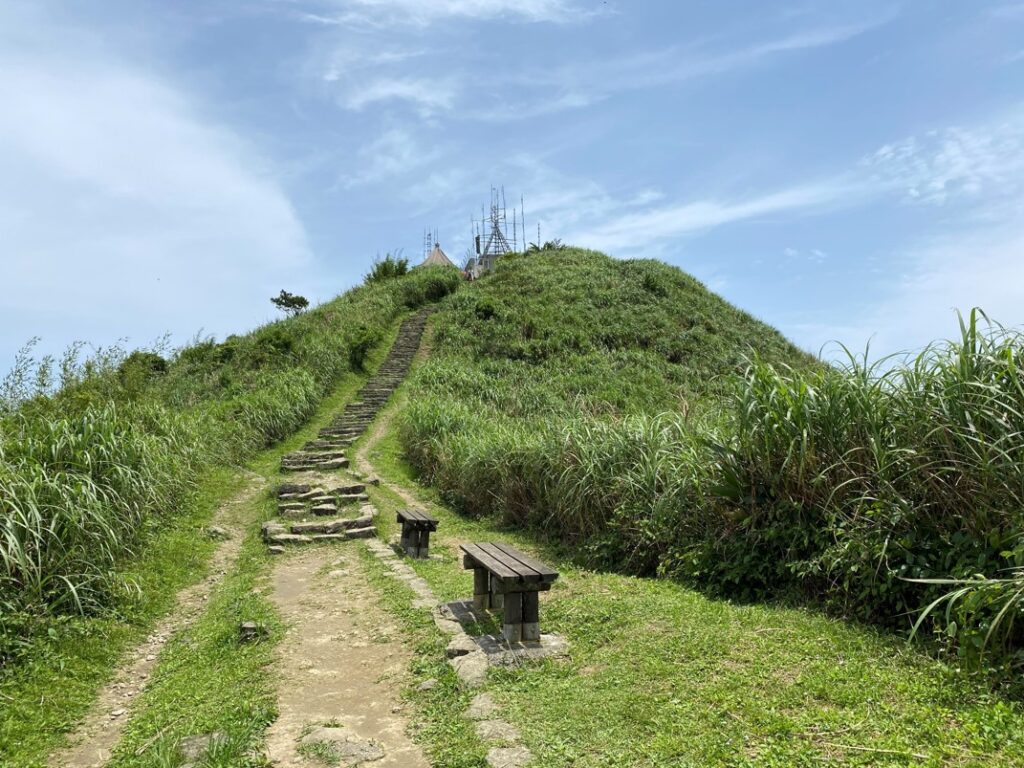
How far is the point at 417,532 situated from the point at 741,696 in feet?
15.1

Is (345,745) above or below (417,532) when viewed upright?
below

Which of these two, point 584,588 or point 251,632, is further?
point 584,588

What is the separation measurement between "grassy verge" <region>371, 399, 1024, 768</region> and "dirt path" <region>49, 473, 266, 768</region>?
181 cm

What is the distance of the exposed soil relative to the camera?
10.8ft

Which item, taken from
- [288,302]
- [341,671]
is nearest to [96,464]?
[341,671]

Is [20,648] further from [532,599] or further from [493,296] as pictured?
[493,296]

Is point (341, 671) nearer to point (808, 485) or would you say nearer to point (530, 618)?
point (530, 618)

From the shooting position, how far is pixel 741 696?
10.5 ft

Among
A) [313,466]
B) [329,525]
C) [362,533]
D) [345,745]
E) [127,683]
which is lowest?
[127,683]

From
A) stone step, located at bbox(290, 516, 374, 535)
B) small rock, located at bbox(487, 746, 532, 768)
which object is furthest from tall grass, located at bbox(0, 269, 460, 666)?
small rock, located at bbox(487, 746, 532, 768)

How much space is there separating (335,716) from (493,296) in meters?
23.9

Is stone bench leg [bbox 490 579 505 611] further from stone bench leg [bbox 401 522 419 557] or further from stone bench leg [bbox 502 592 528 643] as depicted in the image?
stone bench leg [bbox 401 522 419 557]

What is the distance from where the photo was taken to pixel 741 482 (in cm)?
520

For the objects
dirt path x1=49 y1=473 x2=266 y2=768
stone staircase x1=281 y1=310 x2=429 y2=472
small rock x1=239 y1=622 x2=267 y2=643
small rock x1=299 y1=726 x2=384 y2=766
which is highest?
stone staircase x1=281 y1=310 x2=429 y2=472
